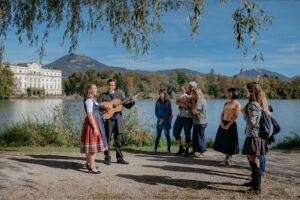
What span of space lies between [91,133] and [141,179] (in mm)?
1322

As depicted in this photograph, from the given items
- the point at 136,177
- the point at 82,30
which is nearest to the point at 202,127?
the point at 136,177

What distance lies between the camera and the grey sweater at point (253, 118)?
6.21 metres

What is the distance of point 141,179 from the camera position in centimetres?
689

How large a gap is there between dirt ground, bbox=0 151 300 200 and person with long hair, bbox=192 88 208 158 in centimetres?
48

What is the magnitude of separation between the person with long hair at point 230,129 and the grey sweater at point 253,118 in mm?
1964

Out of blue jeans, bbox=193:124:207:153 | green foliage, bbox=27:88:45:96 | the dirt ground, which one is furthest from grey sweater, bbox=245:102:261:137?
green foliage, bbox=27:88:45:96

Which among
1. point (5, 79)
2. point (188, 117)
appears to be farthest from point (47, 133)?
point (188, 117)

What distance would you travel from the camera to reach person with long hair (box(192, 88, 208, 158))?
9367mm

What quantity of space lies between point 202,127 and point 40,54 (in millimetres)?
4121

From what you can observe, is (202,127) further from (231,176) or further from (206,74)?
(206,74)

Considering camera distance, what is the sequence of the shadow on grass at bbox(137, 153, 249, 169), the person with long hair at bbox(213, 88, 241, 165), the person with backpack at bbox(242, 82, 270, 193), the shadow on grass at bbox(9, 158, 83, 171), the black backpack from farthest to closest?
1. the shadow on grass at bbox(137, 153, 249, 169)
2. the person with long hair at bbox(213, 88, 241, 165)
3. the shadow on grass at bbox(9, 158, 83, 171)
4. the black backpack
5. the person with backpack at bbox(242, 82, 270, 193)

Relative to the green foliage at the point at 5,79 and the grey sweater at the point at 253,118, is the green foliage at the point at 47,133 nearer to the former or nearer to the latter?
the green foliage at the point at 5,79

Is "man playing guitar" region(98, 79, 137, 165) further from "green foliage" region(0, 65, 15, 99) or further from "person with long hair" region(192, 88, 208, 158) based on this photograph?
"green foliage" region(0, 65, 15, 99)

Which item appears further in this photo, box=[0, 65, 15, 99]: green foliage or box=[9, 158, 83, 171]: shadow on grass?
box=[0, 65, 15, 99]: green foliage
